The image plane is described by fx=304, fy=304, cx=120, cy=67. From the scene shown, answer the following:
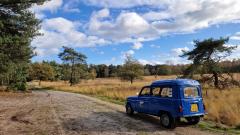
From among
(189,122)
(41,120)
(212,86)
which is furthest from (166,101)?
→ (212,86)

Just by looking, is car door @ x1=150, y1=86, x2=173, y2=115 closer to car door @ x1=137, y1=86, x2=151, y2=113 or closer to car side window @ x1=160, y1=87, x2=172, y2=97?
car side window @ x1=160, y1=87, x2=172, y2=97

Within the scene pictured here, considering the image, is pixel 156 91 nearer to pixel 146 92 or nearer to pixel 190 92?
pixel 146 92

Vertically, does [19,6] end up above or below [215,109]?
above

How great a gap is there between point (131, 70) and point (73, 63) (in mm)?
22222

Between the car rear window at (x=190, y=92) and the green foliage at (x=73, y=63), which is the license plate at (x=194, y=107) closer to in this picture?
the car rear window at (x=190, y=92)

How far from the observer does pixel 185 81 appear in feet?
42.3

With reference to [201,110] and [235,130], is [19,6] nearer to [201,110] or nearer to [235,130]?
[201,110]

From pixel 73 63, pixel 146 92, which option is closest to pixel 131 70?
pixel 73 63

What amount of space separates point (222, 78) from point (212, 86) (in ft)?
4.94

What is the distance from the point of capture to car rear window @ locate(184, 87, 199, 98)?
12.6m

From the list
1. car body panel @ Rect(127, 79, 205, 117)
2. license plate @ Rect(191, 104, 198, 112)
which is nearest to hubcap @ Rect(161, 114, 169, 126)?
car body panel @ Rect(127, 79, 205, 117)

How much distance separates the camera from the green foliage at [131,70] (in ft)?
210

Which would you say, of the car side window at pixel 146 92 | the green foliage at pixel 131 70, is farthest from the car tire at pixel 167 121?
the green foliage at pixel 131 70

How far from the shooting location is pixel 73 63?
80.8 metres
